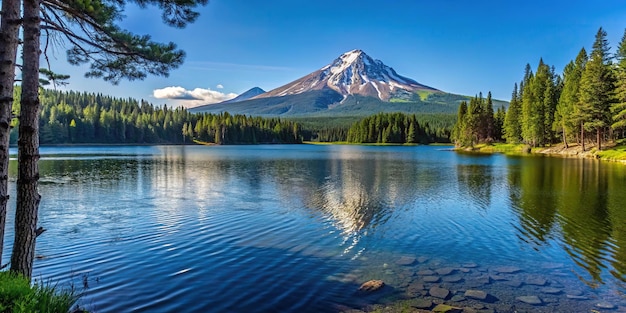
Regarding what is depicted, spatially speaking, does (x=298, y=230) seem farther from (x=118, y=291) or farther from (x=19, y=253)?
(x=19, y=253)

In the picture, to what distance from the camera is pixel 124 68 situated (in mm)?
11156

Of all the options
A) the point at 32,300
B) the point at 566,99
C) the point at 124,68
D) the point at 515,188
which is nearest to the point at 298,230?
the point at 124,68

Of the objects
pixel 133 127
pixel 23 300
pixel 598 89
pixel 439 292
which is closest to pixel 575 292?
pixel 439 292

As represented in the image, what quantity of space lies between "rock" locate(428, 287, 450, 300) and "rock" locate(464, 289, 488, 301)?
482mm

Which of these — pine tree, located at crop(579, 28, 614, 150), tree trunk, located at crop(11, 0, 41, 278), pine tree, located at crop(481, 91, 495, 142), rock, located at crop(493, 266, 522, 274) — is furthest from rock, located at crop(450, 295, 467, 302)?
pine tree, located at crop(481, 91, 495, 142)

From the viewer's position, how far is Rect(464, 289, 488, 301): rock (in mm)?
9892

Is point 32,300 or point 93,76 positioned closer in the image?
point 32,300

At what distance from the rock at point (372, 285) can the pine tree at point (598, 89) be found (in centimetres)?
6536

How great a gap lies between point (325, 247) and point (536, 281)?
676 cm

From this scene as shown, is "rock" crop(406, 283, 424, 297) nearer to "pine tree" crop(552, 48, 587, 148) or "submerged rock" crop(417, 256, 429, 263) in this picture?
"submerged rock" crop(417, 256, 429, 263)

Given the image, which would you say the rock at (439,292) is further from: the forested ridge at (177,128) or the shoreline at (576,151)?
the forested ridge at (177,128)

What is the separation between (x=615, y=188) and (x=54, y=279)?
34.7 m

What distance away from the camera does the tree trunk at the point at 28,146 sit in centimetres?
754

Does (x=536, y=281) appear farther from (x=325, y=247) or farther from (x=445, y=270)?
(x=325, y=247)
